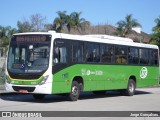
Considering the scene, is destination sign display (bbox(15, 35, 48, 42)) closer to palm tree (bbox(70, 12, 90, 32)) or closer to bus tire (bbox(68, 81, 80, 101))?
bus tire (bbox(68, 81, 80, 101))

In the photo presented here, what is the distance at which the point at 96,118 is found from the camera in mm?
13562

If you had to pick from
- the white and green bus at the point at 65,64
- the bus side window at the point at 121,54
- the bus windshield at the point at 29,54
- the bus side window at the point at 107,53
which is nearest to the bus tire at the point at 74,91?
the white and green bus at the point at 65,64

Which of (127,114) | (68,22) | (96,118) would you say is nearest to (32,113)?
(96,118)

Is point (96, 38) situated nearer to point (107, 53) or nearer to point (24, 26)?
point (107, 53)

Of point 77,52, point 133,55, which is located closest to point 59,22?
point 133,55

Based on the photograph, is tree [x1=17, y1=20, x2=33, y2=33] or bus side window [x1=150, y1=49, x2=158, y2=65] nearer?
bus side window [x1=150, y1=49, x2=158, y2=65]

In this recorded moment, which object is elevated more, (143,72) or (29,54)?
(29,54)

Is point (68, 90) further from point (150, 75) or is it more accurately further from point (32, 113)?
point (150, 75)

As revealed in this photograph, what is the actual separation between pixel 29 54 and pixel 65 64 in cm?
170

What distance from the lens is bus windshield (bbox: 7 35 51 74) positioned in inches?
721

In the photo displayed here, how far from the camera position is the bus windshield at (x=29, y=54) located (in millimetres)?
18312

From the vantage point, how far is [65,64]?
1912 cm

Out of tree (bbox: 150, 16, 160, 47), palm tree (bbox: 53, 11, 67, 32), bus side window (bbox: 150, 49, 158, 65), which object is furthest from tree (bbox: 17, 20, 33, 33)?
bus side window (bbox: 150, 49, 158, 65)

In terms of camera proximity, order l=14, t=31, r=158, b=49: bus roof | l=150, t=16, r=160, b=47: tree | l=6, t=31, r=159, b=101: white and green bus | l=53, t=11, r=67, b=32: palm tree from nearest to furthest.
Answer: l=6, t=31, r=159, b=101: white and green bus < l=14, t=31, r=158, b=49: bus roof < l=150, t=16, r=160, b=47: tree < l=53, t=11, r=67, b=32: palm tree
